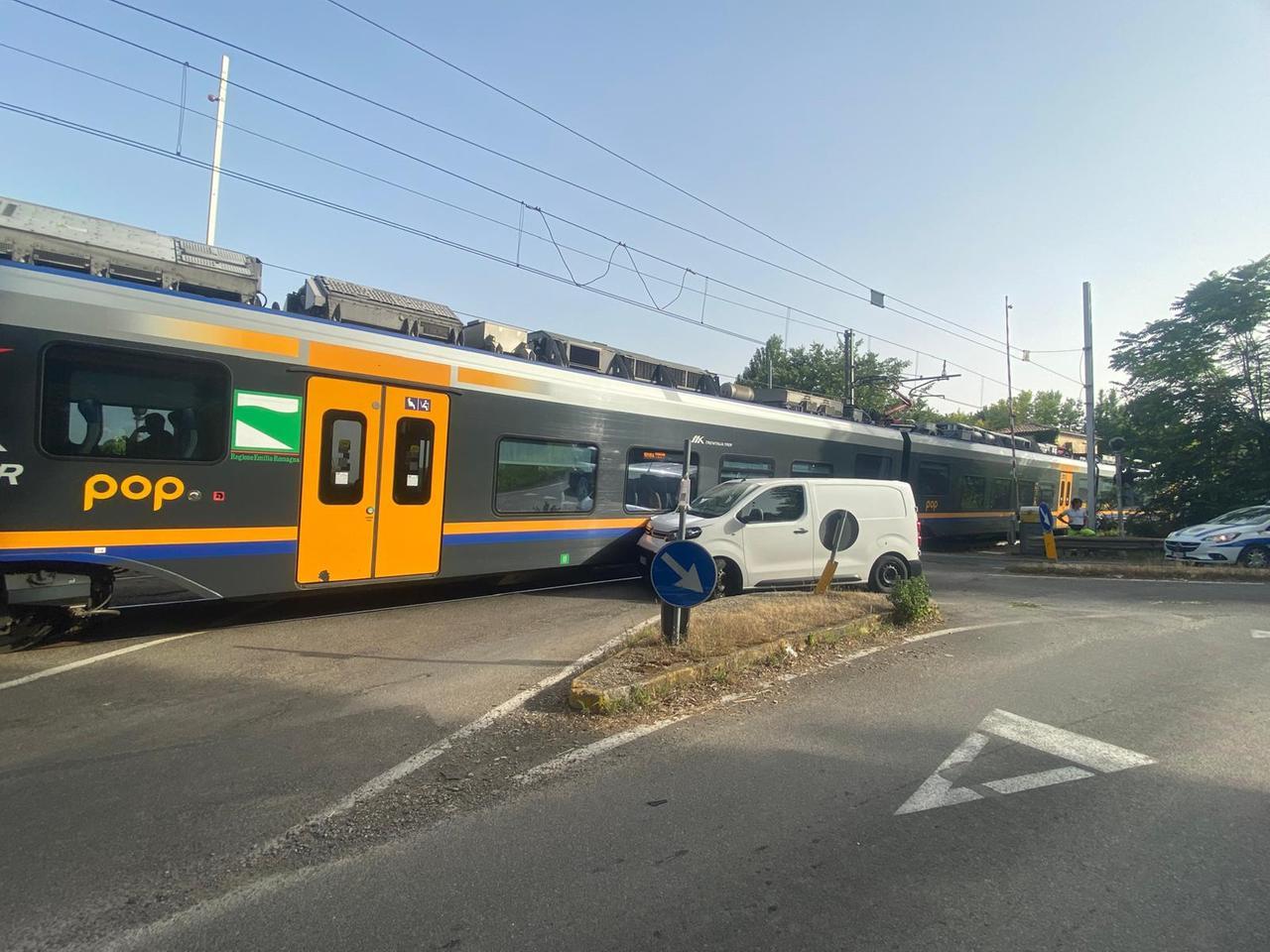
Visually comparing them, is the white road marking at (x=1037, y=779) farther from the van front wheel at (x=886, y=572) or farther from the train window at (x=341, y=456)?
the train window at (x=341, y=456)

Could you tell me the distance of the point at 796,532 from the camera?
991 centimetres

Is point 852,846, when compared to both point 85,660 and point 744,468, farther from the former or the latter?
point 744,468

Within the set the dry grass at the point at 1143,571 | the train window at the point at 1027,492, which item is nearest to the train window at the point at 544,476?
the dry grass at the point at 1143,571

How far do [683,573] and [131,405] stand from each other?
5332mm

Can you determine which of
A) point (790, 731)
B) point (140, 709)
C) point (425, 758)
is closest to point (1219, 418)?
point (790, 731)

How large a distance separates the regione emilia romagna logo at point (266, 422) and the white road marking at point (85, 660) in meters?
2.00

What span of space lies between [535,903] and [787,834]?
1290 mm

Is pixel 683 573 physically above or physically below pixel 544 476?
below

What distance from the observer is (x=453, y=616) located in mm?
8352

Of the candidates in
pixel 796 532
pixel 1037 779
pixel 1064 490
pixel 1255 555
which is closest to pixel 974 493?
pixel 1255 555

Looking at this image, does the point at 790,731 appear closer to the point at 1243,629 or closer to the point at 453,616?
the point at 453,616

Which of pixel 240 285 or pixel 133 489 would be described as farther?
pixel 240 285

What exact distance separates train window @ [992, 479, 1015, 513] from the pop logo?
2014 centimetres

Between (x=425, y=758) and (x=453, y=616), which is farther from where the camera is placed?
(x=453, y=616)
